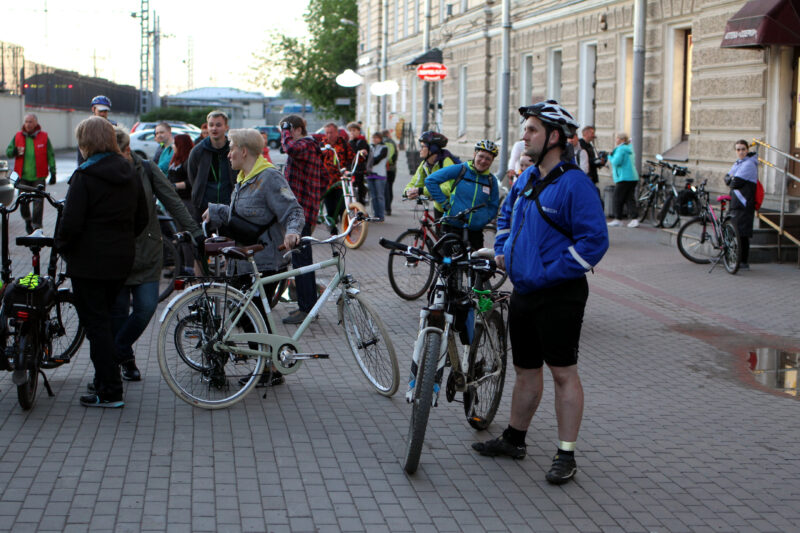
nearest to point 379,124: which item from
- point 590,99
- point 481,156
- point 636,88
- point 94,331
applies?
point 590,99

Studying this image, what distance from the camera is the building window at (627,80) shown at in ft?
71.9

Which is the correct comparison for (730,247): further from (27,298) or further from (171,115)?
(171,115)

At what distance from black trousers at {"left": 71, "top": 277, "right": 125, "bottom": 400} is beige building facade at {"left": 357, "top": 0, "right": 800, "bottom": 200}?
7493 millimetres

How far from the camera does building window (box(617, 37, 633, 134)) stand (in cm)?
2192

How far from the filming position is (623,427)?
6316 mm

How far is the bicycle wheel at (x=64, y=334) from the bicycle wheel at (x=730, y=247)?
28.0 feet

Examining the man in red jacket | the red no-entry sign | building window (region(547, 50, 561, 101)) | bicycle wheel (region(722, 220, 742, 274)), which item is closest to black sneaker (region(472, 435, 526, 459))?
bicycle wheel (region(722, 220, 742, 274))

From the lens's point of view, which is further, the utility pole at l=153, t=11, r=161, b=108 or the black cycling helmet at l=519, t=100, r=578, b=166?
the utility pole at l=153, t=11, r=161, b=108

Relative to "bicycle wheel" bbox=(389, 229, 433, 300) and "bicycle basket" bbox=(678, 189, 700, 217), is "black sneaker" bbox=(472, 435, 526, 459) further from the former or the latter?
"bicycle basket" bbox=(678, 189, 700, 217)

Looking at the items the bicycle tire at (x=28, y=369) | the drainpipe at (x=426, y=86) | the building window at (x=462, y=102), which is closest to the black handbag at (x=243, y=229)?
the bicycle tire at (x=28, y=369)

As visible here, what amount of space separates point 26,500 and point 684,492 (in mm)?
3067

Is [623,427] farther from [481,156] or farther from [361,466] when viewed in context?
[481,156]

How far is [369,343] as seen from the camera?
6836 mm

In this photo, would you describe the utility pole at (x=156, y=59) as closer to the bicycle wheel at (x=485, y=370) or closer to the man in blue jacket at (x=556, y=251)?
the bicycle wheel at (x=485, y=370)
